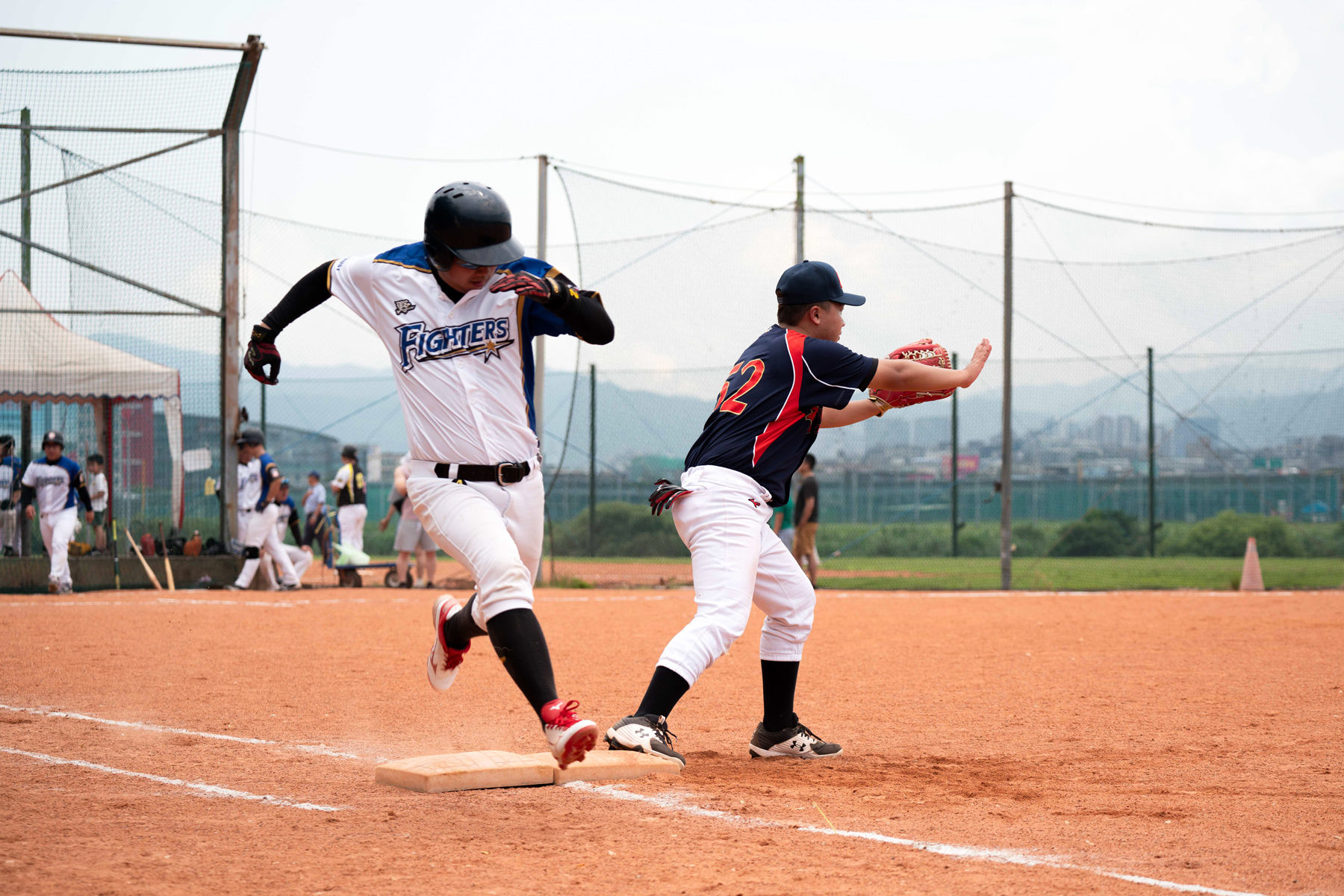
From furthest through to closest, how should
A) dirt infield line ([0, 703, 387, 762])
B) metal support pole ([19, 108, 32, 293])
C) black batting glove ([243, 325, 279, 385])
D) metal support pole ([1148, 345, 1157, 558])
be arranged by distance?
metal support pole ([1148, 345, 1157, 558]) → metal support pole ([19, 108, 32, 293]) → dirt infield line ([0, 703, 387, 762]) → black batting glove ([243, 325, 279, 385])

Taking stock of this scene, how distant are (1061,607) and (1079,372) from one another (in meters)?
8.36

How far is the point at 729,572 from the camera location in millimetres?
4633

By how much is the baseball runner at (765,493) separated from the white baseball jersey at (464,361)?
0.89 meters

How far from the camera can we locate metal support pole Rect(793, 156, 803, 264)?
55.4 feet

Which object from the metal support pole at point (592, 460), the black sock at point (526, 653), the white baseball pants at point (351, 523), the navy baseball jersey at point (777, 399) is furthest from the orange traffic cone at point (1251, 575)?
the black sock at point (526, 653)

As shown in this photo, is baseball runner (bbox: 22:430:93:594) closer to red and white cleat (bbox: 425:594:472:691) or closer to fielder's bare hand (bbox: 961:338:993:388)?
red and white cleat (bbox: 425:594:472:691)

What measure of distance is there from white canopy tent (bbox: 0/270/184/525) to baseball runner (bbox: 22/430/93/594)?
1.04 meters

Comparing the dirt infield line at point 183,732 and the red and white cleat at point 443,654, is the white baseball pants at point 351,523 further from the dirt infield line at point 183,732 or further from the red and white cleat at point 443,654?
the red and white cleat at point 443,654

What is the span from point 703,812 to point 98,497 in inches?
520

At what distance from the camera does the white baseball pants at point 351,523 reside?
1681 cm

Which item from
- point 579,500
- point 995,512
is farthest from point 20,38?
point 995,512

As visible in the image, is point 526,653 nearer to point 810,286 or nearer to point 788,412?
point 788,412

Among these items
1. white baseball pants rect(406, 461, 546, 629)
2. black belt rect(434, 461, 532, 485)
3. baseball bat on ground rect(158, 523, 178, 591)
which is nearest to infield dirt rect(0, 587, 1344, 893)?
white baseball pants rect(406, 461, 546, 629)

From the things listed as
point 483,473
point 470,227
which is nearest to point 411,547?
point 483,473
